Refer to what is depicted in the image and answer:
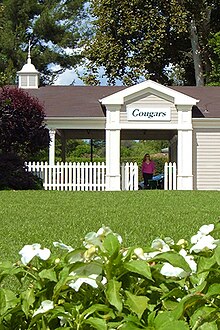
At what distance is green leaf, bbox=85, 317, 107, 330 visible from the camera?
1.77m

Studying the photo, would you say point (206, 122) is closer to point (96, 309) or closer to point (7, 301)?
point (7, 301)

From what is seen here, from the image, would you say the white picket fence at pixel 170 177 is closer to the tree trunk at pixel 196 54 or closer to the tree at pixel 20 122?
the tree at pixel 20 122

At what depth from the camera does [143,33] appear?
3569 cm

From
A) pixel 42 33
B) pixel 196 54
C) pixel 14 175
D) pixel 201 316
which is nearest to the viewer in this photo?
pixel 201 316

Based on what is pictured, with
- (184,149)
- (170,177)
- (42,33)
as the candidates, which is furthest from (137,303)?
(42,33)

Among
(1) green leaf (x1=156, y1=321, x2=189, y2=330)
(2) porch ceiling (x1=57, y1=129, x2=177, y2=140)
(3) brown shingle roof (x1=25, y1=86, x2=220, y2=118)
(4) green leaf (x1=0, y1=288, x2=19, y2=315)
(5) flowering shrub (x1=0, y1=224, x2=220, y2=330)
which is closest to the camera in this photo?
(1) green leaf (x1=156, y1=321, x2=189, y2=330)

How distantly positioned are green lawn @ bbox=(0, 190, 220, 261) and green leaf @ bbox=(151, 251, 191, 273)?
4393 mm

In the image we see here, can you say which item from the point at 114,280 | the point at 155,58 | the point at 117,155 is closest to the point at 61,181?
the point at 117,155

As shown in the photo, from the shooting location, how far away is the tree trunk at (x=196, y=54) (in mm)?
36956

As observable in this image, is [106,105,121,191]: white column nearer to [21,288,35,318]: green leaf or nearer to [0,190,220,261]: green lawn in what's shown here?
[0,190,220,261]: green lawn

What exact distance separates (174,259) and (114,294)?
23cm

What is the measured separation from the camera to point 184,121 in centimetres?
2359

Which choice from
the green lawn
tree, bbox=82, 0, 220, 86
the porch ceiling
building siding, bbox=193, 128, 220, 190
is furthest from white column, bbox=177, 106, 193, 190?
tree, bbox=82, 0, 220, 86

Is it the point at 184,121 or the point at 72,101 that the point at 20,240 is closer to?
the point at 184,121
